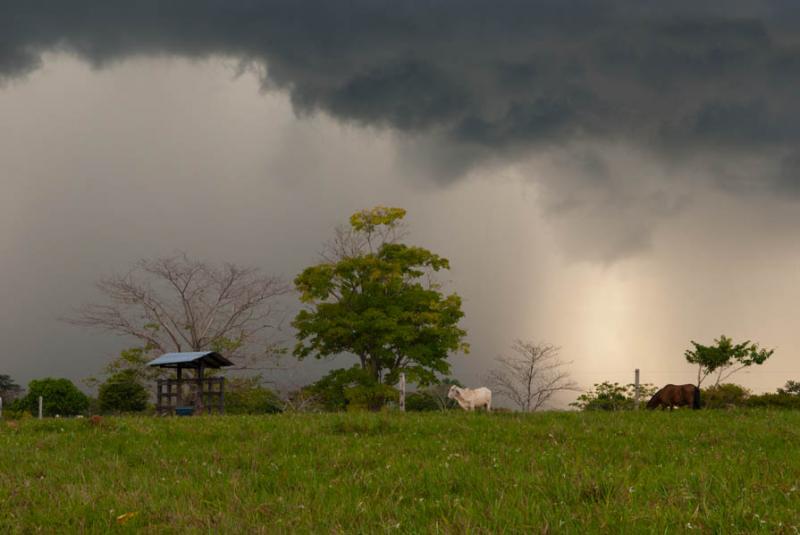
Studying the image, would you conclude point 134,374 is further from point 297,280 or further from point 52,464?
point 52,464

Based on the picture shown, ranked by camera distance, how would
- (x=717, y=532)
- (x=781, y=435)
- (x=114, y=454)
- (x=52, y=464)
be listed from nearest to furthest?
(x=717, y=532)
(x=52, y=464)
(x=114, y=454)
(x=781, y=435)

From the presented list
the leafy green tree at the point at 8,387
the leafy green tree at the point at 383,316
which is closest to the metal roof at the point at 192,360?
the leafy green tree at the point at 383,316

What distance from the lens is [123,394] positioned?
5094 centimetres

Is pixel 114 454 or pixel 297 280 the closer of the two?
pixel 114 454

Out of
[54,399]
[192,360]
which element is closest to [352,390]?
[192,360]

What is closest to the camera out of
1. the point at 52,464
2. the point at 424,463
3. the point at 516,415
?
the point at 424,463

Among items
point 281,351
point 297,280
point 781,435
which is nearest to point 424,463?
point 781,435

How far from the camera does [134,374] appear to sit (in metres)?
52.1

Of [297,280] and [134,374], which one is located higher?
[297,280]

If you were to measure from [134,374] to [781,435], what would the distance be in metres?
45.4

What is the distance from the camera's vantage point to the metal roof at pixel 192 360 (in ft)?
117

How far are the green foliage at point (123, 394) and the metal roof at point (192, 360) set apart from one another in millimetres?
15618

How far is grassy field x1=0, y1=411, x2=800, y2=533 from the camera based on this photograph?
22.5 ft

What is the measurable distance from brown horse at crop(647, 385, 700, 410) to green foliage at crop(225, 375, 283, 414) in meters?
28.7
